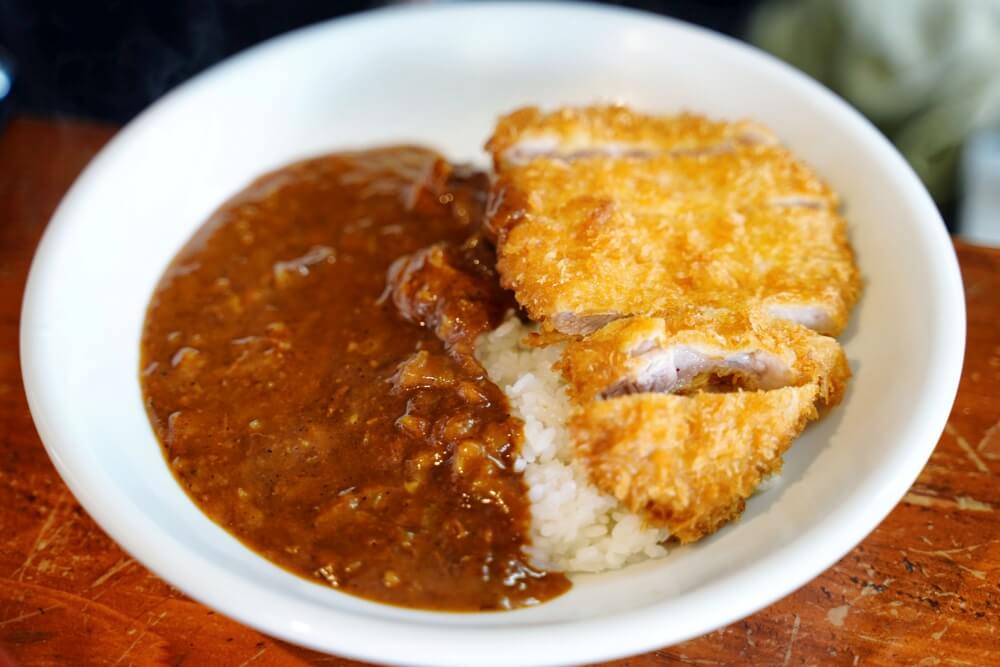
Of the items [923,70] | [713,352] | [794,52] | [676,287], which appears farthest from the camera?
[794,52]

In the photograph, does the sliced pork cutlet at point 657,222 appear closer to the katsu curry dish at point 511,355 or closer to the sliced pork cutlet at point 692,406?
the katsu curry dish at point 511,355

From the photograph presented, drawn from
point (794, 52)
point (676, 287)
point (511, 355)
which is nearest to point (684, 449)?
point (676, 287)

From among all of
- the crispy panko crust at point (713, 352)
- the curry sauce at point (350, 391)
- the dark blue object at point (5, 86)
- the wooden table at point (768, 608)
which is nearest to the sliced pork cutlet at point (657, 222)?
the crispy panko crust at point (713, 352)

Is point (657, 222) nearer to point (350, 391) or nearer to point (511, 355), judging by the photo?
point (511, 355)

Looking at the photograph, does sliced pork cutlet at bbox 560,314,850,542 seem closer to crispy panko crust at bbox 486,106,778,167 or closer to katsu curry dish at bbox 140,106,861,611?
katsu curry dish at bbox 140,106,861,611

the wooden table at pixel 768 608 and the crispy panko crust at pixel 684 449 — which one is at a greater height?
the crispy panko crust at pixel 684 449

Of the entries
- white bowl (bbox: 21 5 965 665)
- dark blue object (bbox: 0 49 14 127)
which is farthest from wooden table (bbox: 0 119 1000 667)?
dark blue object (bbox: 0 49 14 127)
